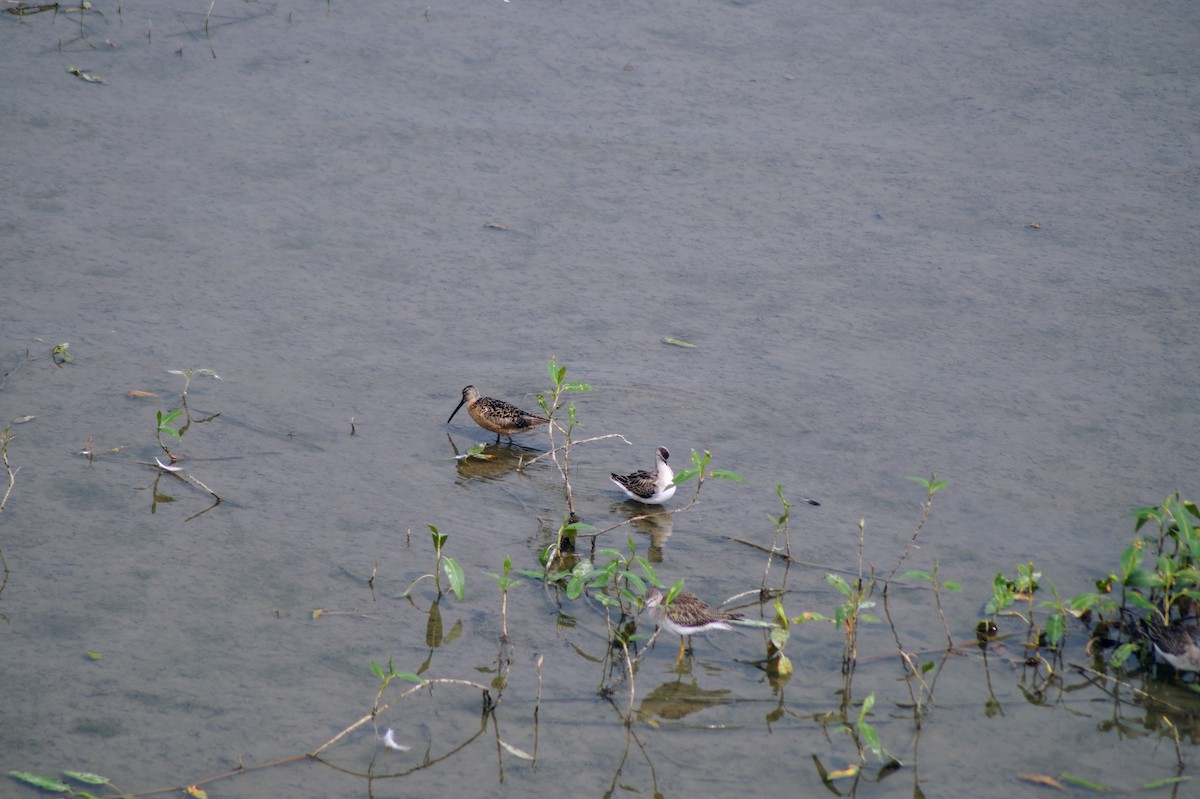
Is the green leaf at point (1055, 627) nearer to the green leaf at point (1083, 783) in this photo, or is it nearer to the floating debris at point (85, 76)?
the green leaf at point (1083, 783)

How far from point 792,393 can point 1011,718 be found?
3.20 meters

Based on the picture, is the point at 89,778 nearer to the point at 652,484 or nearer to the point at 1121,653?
the point at 652,484

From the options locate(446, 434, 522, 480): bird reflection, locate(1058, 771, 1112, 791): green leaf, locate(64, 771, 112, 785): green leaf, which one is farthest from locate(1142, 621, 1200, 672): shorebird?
locate(64, 771, 112, 785): green leaf

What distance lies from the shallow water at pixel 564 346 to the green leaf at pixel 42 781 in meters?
0.07

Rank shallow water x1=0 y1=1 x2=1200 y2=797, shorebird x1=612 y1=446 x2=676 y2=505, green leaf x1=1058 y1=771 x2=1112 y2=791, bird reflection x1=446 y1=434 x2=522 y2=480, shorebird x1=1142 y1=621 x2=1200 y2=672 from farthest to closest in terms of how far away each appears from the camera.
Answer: bird reflection x1=446 y1=434 x2=522 y2=480, shorebird x1=612 y1=446 x2=676 y2=505, shorebird x1=1142 y1=621 x2=1200 y2=672, shallow water x1=0 y1=1 x2=1200 y2=797, green leaf x1=1058 y1=771 x2=1112 y2=791

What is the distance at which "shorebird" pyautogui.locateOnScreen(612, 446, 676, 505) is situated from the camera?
7105 mm

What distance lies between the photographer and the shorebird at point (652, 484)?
7.11 meters

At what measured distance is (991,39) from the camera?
528 inches

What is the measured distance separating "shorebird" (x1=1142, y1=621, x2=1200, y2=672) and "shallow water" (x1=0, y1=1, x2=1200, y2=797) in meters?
0.37

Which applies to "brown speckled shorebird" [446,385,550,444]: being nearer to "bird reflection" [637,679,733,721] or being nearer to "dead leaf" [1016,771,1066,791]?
"bird reflection" [637,679,733,721]

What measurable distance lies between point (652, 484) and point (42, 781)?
3.65m

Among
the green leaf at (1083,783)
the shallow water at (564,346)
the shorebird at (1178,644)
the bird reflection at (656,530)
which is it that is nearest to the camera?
the green leaf at (1083,783)

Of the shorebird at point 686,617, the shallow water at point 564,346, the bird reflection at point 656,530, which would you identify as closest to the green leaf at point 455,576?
the shallow water at point 564,346

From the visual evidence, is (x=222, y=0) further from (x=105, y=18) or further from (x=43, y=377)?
(x=43, y=377)
